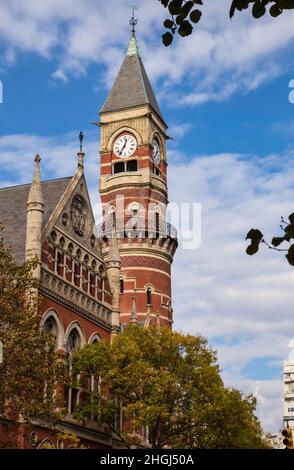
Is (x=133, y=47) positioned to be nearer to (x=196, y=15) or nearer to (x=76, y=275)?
(x=76, y=275)

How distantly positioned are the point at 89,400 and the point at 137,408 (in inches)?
154

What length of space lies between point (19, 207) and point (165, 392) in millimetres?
12978

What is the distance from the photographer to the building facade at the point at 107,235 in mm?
38562

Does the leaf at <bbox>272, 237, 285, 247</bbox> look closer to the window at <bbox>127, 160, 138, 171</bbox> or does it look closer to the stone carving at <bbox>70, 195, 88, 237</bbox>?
the stone carving at <bbox>70, 195, 88, 237</bbox>

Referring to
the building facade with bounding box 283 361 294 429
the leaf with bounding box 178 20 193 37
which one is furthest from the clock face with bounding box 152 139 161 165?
the building facade with bounding box 283 361 294 429

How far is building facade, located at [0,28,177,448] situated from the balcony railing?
0.28 ft

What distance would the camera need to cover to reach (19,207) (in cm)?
4172

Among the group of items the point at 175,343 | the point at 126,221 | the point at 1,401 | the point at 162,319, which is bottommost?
the point at 1,401

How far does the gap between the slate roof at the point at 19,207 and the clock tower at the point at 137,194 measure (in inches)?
578

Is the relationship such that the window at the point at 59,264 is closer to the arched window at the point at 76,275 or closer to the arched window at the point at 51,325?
the arched window at the point at 76,275

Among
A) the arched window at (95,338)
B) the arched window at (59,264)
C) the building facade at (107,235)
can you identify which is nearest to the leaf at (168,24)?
the building facade at (107,235)

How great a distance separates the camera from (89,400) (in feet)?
128
